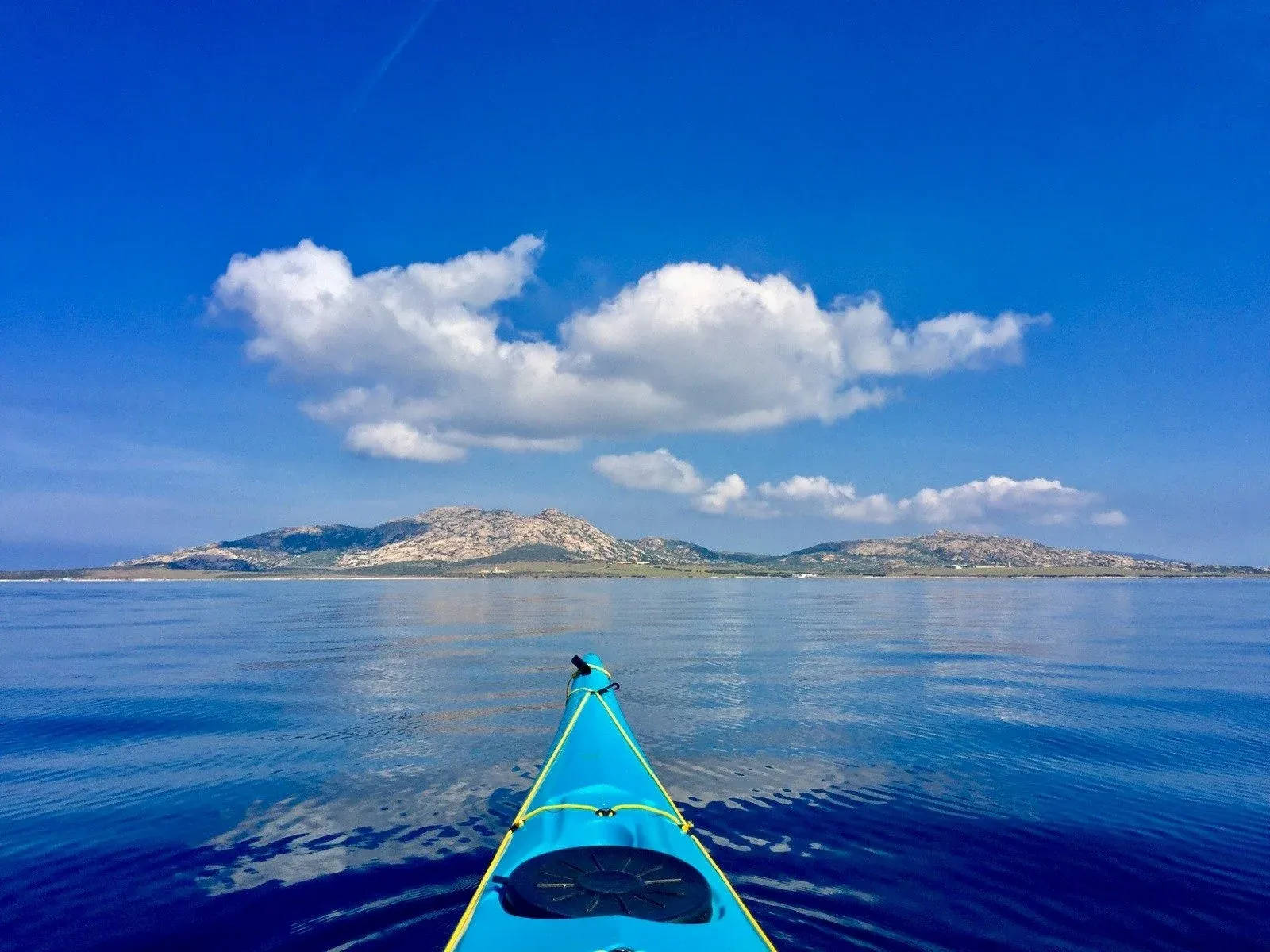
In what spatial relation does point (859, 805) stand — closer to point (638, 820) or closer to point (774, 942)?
point (774, 942)

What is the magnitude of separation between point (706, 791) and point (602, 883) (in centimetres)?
1057

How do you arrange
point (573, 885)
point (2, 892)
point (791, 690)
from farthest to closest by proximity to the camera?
point (791, 690) → point (2, 892) → point (573, 885)

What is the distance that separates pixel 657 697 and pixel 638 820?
21.8 m

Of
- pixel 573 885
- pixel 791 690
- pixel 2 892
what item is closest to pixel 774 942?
Result: pixel 573 885

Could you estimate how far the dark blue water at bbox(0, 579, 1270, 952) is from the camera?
1233 centimetres

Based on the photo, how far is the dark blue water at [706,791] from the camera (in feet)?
40.4

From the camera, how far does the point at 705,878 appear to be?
9.27 m

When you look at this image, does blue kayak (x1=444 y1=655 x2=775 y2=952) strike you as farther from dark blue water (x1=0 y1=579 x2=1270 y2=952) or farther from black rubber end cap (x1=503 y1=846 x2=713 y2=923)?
dark blue water (x1=0 y1=579 x2=1270 y2=952)

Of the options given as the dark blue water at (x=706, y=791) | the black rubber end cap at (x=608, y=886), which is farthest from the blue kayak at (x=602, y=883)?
the dark blue water at (x=706, y=791)

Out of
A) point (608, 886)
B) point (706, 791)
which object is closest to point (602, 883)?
point (608, 886)

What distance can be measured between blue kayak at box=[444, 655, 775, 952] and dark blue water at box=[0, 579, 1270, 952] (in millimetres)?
2462

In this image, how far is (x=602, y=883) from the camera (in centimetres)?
895

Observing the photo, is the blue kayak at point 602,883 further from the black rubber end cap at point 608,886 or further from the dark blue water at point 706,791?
the dark blue water at point 706,791

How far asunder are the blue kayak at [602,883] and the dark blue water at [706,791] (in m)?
2.46
